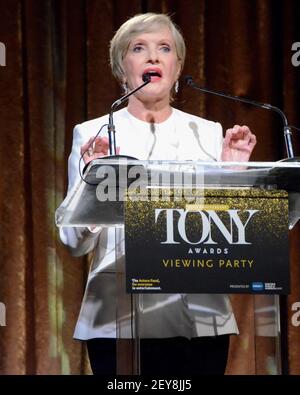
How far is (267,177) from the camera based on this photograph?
1.59 m

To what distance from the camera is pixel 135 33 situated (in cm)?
231

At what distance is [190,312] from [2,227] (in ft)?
4.76

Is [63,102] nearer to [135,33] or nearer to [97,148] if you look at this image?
[135,33]

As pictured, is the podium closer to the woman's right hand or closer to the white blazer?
the white blazer

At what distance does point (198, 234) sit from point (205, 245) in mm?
23

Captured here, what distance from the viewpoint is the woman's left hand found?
5.98ft

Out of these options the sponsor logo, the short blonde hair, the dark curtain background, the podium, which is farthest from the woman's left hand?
the dark curtain background

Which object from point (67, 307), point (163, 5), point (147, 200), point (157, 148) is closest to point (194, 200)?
point (147, 200)

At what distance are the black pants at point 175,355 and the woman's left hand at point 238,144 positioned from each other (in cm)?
38

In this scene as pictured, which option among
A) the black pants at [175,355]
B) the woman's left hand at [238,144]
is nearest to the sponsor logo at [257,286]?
the black pants at [175,355]

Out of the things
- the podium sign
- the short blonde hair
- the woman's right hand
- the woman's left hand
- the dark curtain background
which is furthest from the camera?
the dark curtain background

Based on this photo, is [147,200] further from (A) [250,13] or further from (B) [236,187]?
(A) [250,13]

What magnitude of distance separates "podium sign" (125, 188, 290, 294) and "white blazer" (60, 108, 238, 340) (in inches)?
1.9

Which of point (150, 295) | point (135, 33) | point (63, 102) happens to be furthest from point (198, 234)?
point (63, 102)
